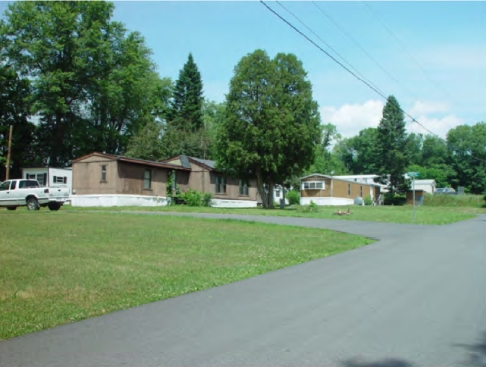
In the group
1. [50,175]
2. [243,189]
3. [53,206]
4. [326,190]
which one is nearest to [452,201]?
[326,190]

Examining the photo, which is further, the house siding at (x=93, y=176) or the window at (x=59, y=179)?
the window at (x=59, y=179)

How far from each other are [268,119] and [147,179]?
11279 mm

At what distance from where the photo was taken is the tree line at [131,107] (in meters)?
40.9

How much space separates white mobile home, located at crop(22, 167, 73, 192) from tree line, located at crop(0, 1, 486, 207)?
585 centimetres

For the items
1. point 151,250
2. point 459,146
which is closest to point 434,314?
point 151,250

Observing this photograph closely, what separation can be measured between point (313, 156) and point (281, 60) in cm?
892

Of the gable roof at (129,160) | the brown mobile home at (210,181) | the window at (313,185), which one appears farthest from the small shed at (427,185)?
the gable roof at (129,160)

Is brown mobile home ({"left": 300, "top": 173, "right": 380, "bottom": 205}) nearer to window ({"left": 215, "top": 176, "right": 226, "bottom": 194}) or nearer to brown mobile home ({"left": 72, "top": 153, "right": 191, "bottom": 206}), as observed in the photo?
window ({"left": 215, "top": 176, "right": 226, "bottom": 194})

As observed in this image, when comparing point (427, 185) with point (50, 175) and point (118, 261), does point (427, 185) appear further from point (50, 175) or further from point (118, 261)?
point (118, 261)

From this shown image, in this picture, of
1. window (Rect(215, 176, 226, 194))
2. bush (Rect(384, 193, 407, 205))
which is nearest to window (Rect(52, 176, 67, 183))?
window (Rect(215, 176, 226, 194))

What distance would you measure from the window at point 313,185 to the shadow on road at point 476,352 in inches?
2324

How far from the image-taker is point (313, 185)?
213 ft

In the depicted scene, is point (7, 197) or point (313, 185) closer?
point (7, 197)

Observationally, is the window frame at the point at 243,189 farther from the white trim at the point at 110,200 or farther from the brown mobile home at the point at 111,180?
the white trim at the point at 110,200
